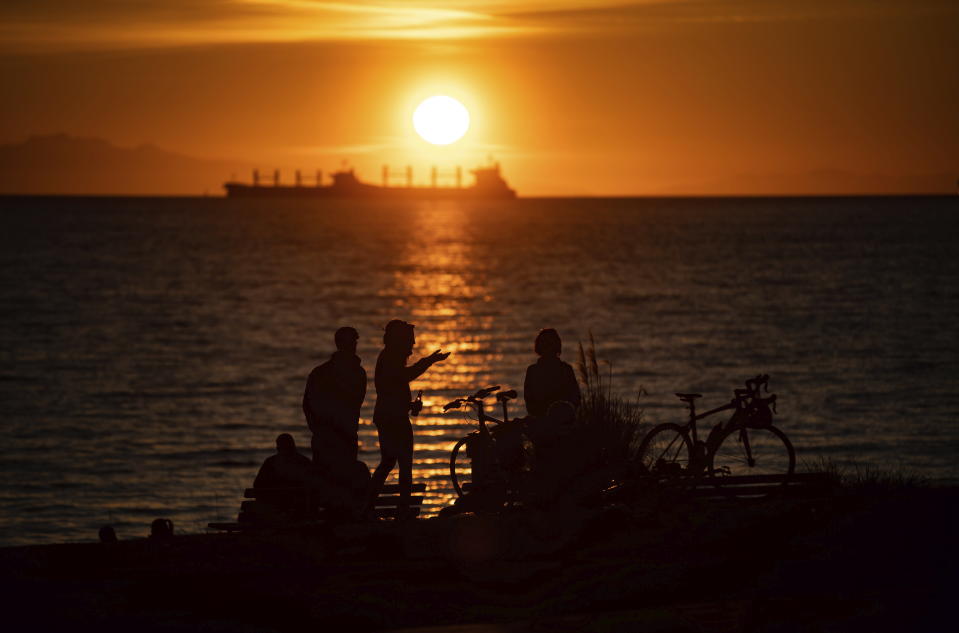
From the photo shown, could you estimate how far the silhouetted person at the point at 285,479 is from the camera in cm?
1052

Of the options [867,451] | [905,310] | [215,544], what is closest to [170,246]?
[905,310]

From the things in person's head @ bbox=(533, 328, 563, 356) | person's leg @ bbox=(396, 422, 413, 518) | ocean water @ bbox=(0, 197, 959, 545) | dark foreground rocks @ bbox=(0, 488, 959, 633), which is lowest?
dark foreground rocks @ bbox=(0, 488, 959, 633)

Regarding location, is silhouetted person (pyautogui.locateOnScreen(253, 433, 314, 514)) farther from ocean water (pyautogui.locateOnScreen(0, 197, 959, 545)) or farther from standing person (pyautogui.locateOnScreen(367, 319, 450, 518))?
ocean water (pyautogui.locateOnScreen(0, 197, 959, 545))

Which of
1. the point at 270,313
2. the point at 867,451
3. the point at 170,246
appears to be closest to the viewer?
the point at 867,451

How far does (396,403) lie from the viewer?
10680mm

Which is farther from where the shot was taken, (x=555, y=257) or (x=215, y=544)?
(x=555, y=257)

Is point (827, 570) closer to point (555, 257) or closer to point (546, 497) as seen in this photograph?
point (546, 497)

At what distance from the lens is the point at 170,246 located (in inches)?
4818

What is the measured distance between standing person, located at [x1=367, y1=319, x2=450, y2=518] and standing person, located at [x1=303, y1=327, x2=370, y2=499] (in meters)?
0.20

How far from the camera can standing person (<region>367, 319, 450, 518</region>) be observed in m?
10.5

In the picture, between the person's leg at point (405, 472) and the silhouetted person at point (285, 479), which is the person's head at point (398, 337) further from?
the silhouetted person at point (285, 479)

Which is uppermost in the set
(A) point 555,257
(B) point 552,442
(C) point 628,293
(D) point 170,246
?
(D) point 170,246

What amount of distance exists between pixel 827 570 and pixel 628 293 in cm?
5897

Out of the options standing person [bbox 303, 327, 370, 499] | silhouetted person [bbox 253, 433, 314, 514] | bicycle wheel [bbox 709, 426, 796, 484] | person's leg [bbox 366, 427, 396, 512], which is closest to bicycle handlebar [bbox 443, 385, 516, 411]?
person's leg [bbox 366, 427, 396, 512]
